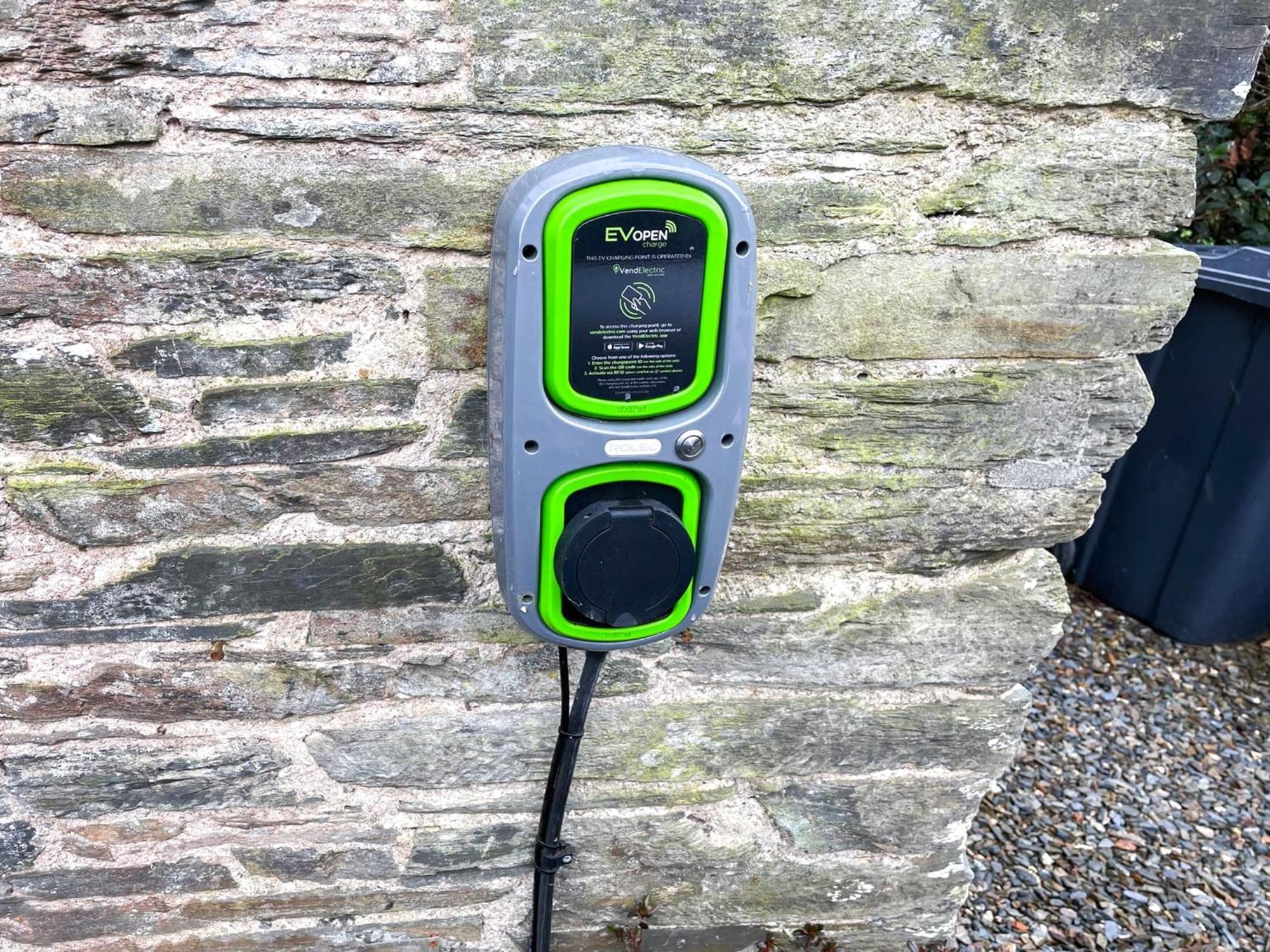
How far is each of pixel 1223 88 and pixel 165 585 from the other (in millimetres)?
1516

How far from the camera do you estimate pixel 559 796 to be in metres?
1.47

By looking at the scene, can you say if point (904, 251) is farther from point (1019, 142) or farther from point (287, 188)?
point (287, 188)

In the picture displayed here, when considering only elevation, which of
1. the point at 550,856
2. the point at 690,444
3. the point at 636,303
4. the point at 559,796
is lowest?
the point at 550,856

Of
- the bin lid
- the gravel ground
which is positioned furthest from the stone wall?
the bin lid

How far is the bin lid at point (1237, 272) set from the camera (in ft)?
8.73

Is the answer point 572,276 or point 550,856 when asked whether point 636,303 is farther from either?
point 550,856

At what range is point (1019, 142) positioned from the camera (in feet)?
4.07

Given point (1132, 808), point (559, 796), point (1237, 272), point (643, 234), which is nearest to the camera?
point (643, 234)

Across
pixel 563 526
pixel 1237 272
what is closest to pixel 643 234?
pixel 563 526

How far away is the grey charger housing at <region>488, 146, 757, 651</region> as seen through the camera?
1.02 meters

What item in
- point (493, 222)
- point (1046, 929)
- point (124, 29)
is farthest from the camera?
point (1046, 929)

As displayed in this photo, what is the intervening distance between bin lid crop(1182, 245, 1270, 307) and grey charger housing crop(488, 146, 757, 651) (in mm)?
1995

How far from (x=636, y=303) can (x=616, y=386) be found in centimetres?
9

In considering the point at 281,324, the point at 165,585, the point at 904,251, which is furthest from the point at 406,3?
the point at 165,585
